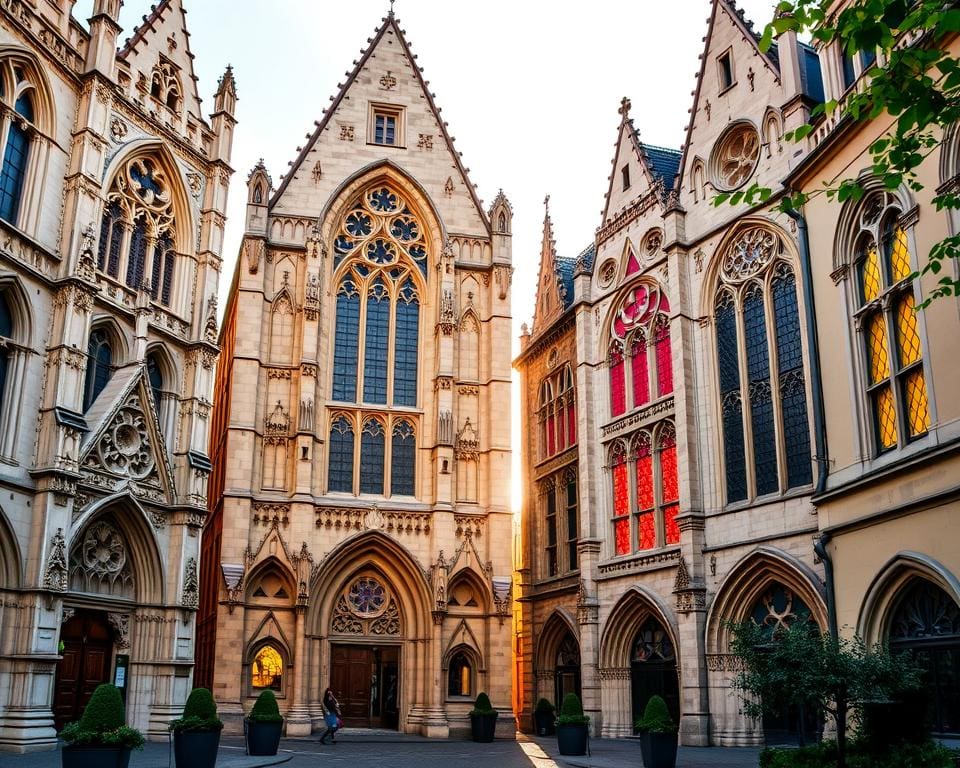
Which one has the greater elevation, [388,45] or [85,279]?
[388,45]

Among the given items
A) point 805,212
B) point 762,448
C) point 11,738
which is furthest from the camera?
point 762,448

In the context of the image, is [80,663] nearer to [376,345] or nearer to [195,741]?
[195,741]

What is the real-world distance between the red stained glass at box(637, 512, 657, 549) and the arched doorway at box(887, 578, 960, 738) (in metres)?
12.6

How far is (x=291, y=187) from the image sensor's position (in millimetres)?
35781

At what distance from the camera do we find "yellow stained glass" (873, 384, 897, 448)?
18875 mm

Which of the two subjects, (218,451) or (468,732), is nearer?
(468,732)

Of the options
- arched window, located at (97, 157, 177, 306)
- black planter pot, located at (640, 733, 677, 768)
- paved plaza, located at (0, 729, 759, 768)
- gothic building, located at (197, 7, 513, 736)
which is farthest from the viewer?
gothic building, located at (197, 7, 513, 736)

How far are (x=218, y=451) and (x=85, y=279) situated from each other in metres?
13.5

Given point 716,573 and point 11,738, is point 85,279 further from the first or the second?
point 716,573

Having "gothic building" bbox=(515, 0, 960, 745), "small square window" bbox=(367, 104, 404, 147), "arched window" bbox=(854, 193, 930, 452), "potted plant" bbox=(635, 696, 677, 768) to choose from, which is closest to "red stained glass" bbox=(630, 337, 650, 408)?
"gothic building" bbox=(515, 0, 960, 745)

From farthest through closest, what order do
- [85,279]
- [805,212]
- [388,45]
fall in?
1. [388,45]
2. [85,279]
3. [805,212]

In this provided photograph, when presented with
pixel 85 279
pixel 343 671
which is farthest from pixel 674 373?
pixel 85 279

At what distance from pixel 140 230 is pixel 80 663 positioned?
39.5ft

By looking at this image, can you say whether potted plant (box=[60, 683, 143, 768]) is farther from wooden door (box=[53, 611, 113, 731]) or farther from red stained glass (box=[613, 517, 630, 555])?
red stained glass (box=[613, 517, 630, 555])
